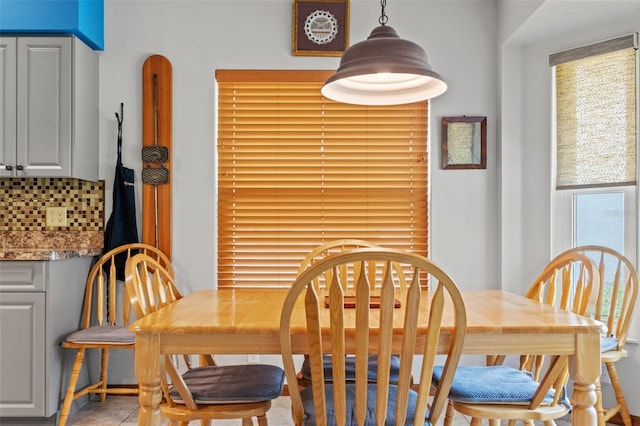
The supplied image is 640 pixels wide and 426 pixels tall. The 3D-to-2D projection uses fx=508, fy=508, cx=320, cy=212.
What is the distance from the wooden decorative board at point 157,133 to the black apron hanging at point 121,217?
7 centimetres

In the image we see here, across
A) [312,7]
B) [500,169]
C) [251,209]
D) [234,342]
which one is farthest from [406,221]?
[234,342]

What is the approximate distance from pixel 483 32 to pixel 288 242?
184 centimetres

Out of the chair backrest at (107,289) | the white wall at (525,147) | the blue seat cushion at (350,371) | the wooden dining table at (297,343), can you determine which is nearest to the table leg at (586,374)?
the wooden dining table at (297,343)

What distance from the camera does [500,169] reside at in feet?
10.4

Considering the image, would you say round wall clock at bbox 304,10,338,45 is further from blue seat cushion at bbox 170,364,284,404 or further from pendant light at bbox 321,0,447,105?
blue seat cushion at bbox 170,364,284,404

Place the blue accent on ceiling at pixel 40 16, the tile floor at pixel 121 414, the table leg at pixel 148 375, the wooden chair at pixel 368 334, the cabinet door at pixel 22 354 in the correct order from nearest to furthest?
the wooden chair at pixel 368 334, the table leg at pixel 148 375, the cabinet door at pixel 22 354, the tile floor at pixel 121 414, the blue accent on ceiling at pixel 40 16

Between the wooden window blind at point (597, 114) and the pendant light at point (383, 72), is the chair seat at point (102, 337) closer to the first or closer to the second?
the pendant light at point (383, 72)

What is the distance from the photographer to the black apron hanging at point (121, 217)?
310 cm

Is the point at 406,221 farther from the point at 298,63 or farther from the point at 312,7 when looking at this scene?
the point at 312,7

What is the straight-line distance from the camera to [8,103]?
113 inches

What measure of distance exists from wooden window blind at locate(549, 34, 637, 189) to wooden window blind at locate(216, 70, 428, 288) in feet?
2.76

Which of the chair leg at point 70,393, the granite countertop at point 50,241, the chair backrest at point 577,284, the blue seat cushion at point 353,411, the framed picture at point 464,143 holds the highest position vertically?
the framed picture at point 464,143

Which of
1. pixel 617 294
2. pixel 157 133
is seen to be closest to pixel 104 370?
pixel 157 133

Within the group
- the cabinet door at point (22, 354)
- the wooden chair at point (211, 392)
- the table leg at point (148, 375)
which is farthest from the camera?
the cabinet door at point (22, 354)
